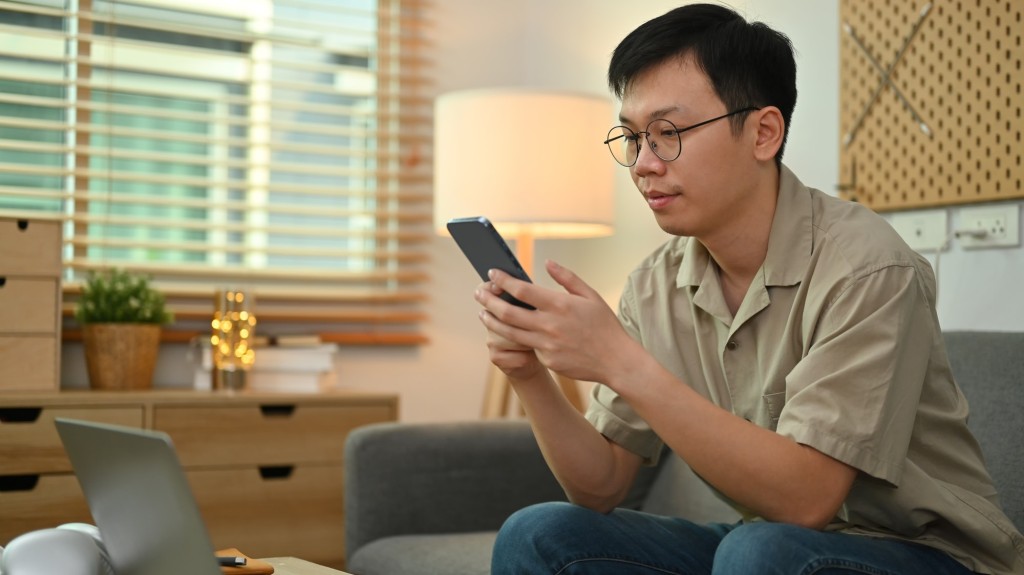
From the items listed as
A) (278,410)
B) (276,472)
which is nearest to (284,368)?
(278,410)

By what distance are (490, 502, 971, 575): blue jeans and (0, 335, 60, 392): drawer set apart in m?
1.51

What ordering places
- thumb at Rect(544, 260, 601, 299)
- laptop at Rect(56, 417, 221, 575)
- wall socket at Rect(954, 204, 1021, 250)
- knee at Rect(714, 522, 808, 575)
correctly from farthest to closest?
wall socket at Rect(954, 204, 1021, 250)
thumb at Rect(544, 260, 601, 299)
knee at Rect(714, 522, 808, 575)
laptop at Rect(56, 417, 221, 575)

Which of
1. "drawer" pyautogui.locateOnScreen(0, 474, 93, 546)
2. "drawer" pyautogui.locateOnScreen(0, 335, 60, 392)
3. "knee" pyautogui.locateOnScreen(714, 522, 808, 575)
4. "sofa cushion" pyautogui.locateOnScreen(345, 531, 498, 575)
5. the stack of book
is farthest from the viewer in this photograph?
the stack of book

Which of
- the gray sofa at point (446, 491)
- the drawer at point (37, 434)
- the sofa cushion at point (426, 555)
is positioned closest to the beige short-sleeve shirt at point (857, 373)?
the sofa cushion at point (426, 555)

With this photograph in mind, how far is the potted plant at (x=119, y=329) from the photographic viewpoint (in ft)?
8.99

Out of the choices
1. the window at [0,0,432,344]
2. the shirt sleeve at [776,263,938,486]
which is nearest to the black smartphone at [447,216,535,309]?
the shirt sleeve at [776,263,938,486]

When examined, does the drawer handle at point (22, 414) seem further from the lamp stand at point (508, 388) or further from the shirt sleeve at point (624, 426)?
the shirt sleeve at point (624, 426)

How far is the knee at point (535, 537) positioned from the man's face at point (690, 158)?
1.34 ft

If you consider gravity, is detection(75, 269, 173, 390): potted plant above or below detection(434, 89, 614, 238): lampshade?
below

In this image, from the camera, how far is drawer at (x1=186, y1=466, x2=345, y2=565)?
2.64m

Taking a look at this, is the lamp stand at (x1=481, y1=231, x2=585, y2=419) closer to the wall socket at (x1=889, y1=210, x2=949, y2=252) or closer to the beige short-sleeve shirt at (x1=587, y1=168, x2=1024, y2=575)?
the wall socket at (x1=889, y1=210, x2=949, y2=252)

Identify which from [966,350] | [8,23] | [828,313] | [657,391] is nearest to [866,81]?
[966,350]

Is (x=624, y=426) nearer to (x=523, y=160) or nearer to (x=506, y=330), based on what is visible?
(x=506, y=330)

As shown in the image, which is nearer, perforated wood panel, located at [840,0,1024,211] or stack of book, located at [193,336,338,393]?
perforated wood panel, located at [840,0,1024,211]
